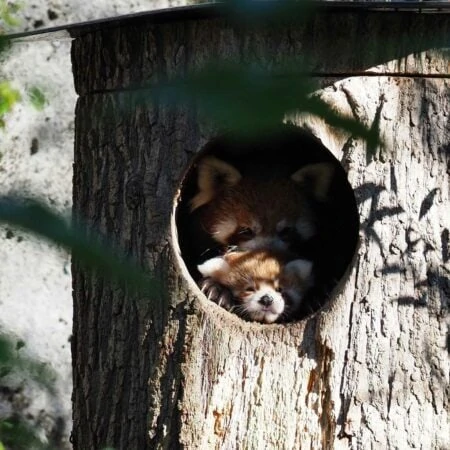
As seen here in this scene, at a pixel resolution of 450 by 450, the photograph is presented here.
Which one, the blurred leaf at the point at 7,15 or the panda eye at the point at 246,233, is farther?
the panda eye at the point at 246,233

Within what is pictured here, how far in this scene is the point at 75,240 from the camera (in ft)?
2.20

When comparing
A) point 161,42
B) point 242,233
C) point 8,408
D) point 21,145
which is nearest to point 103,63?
point 161,42

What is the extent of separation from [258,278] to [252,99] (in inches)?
134

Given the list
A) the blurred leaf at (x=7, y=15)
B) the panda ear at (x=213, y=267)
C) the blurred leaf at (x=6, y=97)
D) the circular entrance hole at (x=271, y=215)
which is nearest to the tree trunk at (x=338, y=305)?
the blurred leaf at (x=7, y=15)

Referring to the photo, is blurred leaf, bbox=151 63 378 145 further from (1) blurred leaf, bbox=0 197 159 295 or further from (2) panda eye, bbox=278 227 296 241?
(2) panda eye, bbox=278 227 296 241

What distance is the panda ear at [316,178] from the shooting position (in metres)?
4.32

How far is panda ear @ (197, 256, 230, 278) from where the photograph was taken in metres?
4.06

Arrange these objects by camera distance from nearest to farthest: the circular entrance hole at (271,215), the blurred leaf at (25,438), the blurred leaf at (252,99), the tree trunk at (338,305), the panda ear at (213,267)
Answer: the blurred leaf at (252,99)
the blurred leaf at (25,438)
the tree trunk at (338,305)
the panda ear at (213,267)
the circular entrance hole at (271,215)

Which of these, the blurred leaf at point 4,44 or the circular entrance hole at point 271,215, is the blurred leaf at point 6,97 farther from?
the blurred leaf at point 4,44

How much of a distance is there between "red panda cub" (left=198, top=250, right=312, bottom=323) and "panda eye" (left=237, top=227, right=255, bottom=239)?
18cm

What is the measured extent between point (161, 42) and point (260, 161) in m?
1.49

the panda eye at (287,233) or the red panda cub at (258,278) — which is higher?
the panda eye at (287,233)

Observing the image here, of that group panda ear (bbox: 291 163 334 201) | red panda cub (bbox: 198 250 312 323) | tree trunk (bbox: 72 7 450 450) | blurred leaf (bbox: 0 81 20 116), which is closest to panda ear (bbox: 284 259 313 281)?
red panda cub (bbox: 198 250 312 323)

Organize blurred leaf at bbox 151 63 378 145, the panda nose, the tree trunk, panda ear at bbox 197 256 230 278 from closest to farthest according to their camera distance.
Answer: blurred leaf at bbox 151 63 378 145, the tree trunk, the panda nose, panda ear at bbox 197 256 230 278
